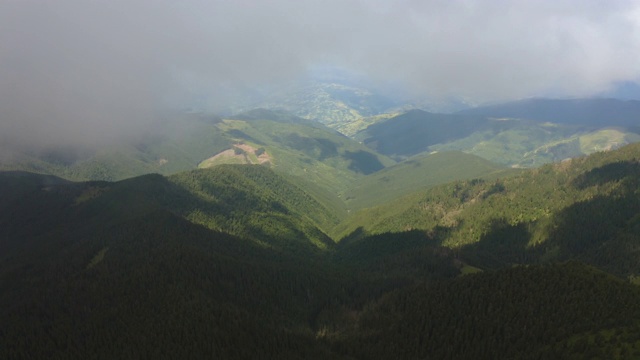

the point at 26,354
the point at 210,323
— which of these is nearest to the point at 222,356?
the point at 210,323

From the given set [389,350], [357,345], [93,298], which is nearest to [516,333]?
[389,350]

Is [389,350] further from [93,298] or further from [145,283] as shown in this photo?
[93,298]

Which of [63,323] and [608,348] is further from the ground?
[608,348]

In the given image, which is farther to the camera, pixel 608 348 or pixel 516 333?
pixel 516 333

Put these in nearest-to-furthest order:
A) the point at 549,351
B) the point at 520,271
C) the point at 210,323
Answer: the point at 549,351 < the point at 210,323 < the point at 520,271

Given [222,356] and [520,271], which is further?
[520,271]

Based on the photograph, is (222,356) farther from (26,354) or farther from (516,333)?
(516,333)

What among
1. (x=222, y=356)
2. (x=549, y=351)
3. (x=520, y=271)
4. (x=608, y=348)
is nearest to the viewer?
(x=608, y=348)

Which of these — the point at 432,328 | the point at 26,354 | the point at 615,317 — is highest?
the point at 615,317

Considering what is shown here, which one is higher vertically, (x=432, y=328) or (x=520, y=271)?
(x=520, y=271)
